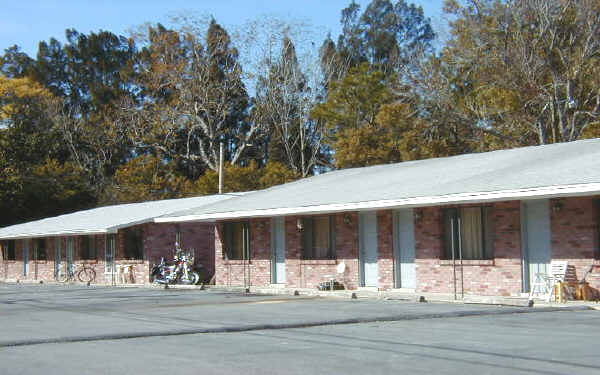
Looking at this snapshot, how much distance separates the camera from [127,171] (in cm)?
5497

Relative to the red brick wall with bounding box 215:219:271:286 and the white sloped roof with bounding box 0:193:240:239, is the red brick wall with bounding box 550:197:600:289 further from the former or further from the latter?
the white sloped roof with bounding box 0:193:240:239

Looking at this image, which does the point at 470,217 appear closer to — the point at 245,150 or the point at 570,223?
the point at 570,223

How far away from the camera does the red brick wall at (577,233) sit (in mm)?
18203

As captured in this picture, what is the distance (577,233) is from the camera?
1850cm

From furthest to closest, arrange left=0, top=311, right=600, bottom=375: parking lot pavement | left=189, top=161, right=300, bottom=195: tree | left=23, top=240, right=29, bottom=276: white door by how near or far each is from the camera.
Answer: left=189, top=161, right=300, bottom=195: tree, left=23, top=240, right=29, bottom=276: white door, left=0, top=311, right=600, bottom=375: parking lot pavement

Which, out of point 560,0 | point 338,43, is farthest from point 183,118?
point 560,0

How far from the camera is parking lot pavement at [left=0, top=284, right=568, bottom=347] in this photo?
45.0 ft

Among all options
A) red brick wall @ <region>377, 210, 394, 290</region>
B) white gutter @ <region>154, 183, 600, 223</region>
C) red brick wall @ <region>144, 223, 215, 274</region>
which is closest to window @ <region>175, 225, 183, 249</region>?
red brick wall @ <region>144, 223, 215, 274</region>

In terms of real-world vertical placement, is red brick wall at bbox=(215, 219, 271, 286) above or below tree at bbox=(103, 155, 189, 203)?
below

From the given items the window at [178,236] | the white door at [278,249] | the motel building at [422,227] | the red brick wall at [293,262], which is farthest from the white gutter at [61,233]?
the white door at [278,249]

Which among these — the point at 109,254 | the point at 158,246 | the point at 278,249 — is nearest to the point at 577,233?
the point at 278,249

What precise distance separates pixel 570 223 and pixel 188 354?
10791 millimetres

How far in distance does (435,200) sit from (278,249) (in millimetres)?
8536

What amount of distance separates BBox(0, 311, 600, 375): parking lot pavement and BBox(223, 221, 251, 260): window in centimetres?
1431
